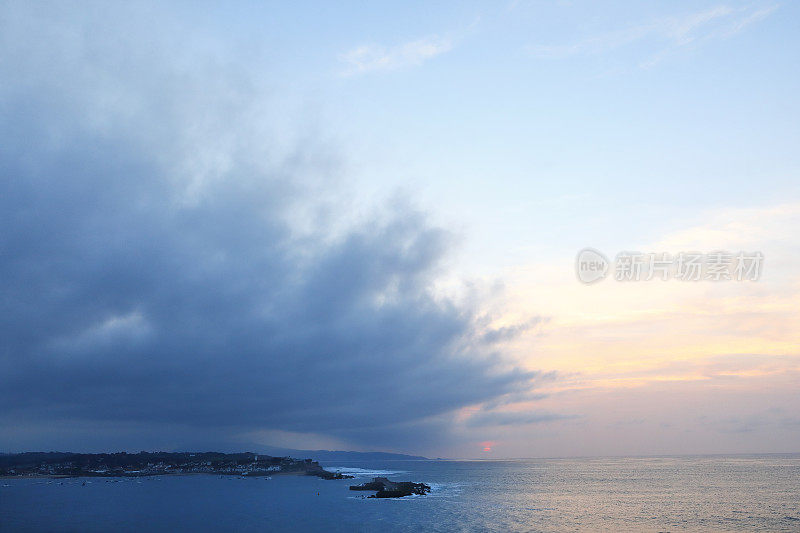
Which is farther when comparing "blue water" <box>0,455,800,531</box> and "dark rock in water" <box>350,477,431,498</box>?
"dark rock in water" <box>350,477,431,498</box>

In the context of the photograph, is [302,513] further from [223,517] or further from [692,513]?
[692,513]

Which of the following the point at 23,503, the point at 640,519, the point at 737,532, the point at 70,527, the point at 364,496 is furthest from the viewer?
the point at 364,496

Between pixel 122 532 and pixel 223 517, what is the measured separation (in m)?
21.9

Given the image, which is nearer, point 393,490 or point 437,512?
point 437,512

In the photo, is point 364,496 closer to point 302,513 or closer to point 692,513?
point 302,513

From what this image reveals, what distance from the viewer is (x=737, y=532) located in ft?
235

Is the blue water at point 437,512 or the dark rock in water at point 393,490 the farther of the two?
the dark rock in water at point 393,490

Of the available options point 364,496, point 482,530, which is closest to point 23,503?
point 364,496

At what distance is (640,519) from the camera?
86062 millimetres

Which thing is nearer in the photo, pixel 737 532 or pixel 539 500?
pixel 737 532

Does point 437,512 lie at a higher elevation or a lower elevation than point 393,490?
higher

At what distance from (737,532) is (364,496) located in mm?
81497

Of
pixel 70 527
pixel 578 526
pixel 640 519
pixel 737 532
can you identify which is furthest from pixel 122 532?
pixel 737 532

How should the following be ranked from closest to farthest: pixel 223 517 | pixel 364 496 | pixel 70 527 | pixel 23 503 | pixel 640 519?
pixel 70 527, pixel 640 519, pixel 223 517, pixel 23 503, pixel 364 496
